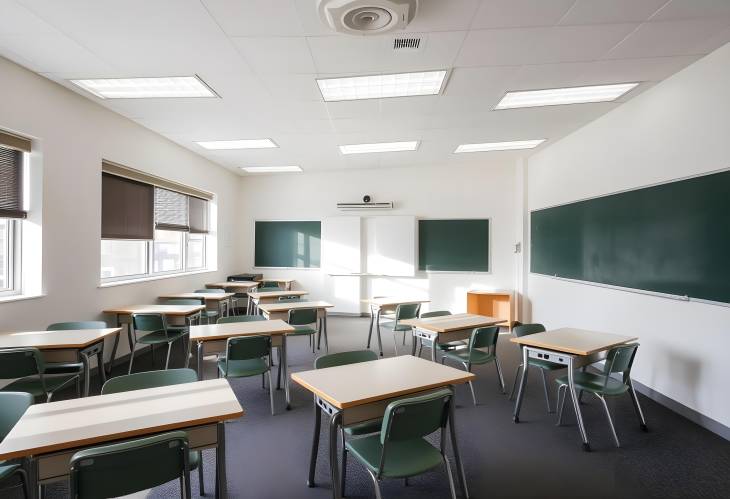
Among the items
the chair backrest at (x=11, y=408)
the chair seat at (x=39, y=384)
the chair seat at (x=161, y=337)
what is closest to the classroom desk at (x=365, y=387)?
the chair backrest at (x=11, y=408)

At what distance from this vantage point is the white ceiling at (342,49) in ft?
8.57

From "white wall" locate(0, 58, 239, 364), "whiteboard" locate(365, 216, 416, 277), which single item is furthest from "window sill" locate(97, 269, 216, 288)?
"whiteboard" locate(365, 216, 416, 277)

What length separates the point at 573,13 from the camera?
2.64 meters

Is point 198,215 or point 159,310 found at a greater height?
point 198,215

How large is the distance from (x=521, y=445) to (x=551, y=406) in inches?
35.8

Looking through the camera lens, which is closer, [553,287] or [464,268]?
[553,287]

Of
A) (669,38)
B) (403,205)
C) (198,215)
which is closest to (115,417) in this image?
(669,38)

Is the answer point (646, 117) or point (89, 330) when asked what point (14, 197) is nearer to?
point (89, 330)

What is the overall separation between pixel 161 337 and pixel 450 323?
3.40 m

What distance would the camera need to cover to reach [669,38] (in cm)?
294

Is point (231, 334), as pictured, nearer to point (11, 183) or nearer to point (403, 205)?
point (11, 183)

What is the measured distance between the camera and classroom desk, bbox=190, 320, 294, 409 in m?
3.23

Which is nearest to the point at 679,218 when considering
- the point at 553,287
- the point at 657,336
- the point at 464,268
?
the point at 657,336

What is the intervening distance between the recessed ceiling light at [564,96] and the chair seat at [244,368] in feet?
12.7
